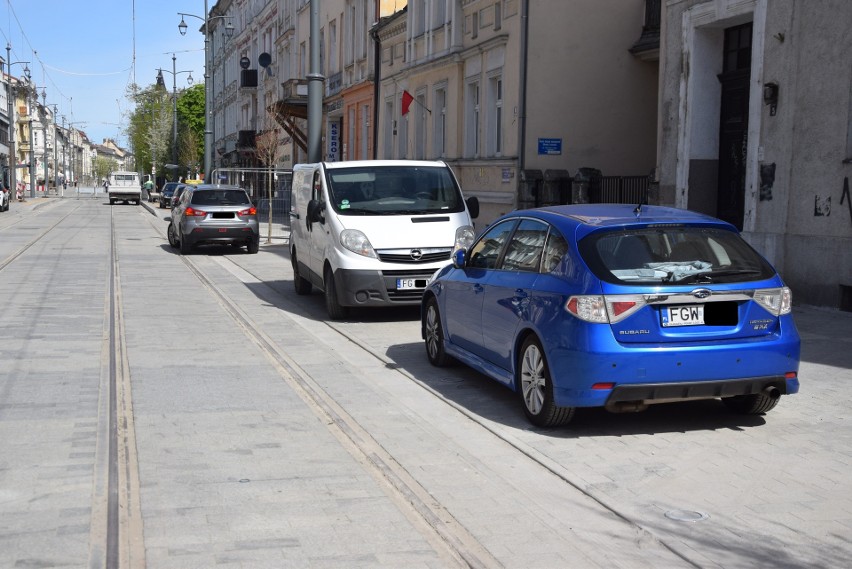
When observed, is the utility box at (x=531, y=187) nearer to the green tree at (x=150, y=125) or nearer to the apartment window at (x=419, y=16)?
the apartment window at (x=419, y=16)

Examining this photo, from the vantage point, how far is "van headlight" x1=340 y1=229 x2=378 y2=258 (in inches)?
516

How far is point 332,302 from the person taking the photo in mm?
13484

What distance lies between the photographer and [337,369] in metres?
9.87

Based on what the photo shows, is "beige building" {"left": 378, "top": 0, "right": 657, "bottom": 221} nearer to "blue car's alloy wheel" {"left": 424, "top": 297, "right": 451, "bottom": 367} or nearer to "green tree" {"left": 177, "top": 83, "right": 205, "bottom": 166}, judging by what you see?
"blue car's alloy wheel" {"left": 424, "top": 297, "right": 451, "bottom": 367}

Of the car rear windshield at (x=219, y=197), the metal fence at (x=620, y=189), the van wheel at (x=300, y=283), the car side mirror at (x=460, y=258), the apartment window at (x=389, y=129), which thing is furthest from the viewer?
the apartment window at (x=389, y=129)

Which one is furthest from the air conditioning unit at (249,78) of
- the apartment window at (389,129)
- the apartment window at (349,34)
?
the apartment window at (389,129)

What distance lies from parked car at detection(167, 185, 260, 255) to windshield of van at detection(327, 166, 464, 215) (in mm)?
10722

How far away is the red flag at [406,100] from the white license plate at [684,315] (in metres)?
23.8

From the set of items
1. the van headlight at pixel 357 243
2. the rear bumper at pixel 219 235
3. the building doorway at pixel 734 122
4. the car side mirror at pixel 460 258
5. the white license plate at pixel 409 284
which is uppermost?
the building doorway at pixel 734 122

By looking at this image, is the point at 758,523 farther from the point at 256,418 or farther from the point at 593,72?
the point at 593,72

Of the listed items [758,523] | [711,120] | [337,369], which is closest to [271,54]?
[711,120]

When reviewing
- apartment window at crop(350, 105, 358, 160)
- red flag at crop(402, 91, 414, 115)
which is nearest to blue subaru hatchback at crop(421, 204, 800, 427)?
red flag at crop(402, 91, 414, 115)

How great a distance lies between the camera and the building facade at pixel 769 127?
528 inches

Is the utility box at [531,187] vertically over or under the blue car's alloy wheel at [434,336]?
over
